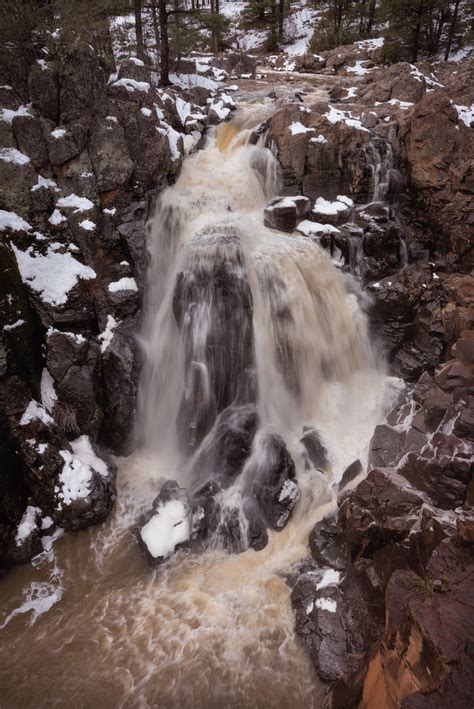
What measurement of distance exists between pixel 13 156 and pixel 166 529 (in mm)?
9727

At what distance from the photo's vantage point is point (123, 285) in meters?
10.8

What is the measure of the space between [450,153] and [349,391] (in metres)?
8.79

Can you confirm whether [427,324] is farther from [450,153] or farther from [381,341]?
[450,153]

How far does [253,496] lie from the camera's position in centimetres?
847

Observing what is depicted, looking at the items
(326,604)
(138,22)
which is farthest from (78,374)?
(138,22)

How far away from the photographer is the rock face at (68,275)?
829cm

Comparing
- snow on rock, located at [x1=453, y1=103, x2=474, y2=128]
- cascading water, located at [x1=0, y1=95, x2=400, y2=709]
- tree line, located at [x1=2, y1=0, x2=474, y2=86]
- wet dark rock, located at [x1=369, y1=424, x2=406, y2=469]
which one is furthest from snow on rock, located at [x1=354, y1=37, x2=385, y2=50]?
wet dark rock, located at [x1=369, y1=424, x2=406, y2=469]

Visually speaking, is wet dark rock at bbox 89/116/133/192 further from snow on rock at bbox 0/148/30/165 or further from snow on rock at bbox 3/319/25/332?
snow on rock at bbox 3/319/25/332

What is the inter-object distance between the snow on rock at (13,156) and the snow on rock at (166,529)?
9106mm

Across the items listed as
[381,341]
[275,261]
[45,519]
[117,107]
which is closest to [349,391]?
[381,341]

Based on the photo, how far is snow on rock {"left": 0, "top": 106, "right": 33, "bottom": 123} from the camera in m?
9.60

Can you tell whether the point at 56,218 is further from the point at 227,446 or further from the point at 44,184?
the point at 227,446

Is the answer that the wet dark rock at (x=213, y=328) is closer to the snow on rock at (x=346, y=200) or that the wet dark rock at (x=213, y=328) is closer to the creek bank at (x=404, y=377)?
the creek bank at (x=404, y=377)

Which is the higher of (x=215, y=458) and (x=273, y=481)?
(x=273, y=481)
